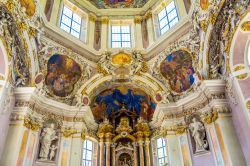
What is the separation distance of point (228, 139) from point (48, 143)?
765 cm

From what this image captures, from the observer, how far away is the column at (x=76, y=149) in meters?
10.5

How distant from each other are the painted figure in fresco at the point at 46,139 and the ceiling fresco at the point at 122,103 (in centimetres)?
308

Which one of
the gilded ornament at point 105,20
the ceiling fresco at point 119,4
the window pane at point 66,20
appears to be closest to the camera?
the window pane at point 66,20

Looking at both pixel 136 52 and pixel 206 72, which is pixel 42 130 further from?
pixel 206 72

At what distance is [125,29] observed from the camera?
15547mm

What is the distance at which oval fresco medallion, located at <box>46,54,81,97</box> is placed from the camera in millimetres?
11859

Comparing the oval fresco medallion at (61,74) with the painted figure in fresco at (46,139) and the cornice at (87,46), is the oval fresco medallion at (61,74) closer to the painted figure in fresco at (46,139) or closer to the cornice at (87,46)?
the cornice at (87,46)

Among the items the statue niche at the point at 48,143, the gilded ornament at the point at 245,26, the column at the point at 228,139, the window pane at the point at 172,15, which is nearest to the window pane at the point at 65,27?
the statue niche at the point at 48,143

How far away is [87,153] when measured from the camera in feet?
39.8

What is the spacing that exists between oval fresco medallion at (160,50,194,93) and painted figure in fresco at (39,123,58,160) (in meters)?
6.44

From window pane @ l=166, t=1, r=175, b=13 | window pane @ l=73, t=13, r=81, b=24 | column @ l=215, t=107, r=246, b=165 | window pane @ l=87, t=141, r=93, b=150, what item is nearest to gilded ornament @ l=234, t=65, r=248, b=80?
column @ l=215, t=107, r=246, b=165

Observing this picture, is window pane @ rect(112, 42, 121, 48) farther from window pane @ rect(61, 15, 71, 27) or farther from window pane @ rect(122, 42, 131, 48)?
window pane @ rect(61, 15, 71, 27)

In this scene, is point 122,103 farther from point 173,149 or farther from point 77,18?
point 77,18

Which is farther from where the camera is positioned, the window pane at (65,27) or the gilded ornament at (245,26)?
the window pane at (65,27)
